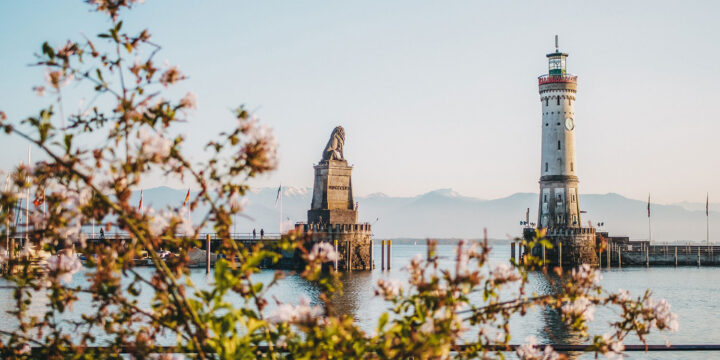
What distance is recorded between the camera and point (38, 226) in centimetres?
592

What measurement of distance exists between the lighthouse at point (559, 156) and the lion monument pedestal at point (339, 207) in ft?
71.9

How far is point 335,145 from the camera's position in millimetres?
85438

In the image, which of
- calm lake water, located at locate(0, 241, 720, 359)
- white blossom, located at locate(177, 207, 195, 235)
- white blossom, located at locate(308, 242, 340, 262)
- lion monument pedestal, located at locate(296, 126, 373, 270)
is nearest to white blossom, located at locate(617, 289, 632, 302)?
calm lake water, located at locate(0, 241, 720, 359)

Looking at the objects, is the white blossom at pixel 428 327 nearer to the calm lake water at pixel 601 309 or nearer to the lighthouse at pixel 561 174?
the calm lake water at pixel 601 309

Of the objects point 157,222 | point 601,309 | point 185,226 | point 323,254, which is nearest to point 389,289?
point 323,254

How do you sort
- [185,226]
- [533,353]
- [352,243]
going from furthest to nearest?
[352,243]
[533,353]
[185,226]

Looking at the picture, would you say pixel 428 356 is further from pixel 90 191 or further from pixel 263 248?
pixel 90 191

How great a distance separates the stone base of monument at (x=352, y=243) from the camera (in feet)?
269

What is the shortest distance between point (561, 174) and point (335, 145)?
2608 centimetres

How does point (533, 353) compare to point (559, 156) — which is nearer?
point (533, 353)

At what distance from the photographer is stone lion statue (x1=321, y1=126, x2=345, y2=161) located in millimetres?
85000

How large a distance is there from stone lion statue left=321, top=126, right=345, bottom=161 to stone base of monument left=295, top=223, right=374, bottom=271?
7489 mm

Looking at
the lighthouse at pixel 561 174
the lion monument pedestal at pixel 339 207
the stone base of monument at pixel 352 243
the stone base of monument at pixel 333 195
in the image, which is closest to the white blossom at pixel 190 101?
the stone base of monument at pixel 352 243

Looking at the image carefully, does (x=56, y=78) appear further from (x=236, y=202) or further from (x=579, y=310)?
(x=579, y=310)
